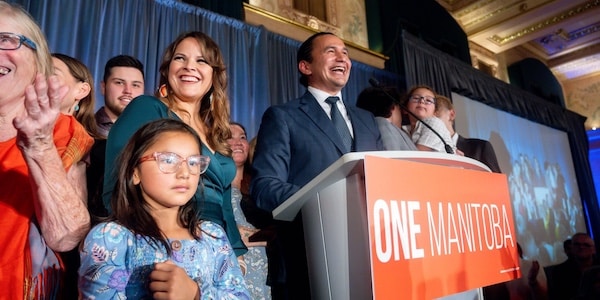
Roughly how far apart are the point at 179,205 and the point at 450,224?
2.11ft

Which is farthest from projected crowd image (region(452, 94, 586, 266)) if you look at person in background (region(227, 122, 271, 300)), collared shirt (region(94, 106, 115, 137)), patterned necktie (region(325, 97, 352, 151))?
collared shirt (region(94, 106, 115, 137))

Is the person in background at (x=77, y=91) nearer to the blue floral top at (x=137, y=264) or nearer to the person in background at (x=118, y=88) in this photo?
the person in background at (x=118, y=88)

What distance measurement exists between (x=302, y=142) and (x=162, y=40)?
265 cm

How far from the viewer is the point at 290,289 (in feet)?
3.73

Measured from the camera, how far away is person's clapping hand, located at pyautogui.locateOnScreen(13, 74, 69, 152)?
78 centimetres

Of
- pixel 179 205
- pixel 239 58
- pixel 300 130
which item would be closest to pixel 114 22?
pixel 239 58

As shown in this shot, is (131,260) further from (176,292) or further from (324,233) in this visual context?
(324,233)

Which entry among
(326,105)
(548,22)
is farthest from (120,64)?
(548,22)

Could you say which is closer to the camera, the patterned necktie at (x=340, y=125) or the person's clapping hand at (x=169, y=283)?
the person's clapping hand at (x=169, y=283)

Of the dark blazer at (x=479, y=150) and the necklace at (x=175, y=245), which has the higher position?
the dark blazer at (x=479, y=150)

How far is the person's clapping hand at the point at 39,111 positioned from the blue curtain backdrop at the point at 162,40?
2374 millimetres

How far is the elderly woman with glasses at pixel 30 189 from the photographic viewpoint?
0.89 m

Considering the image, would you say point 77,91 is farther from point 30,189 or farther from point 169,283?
point 169,283

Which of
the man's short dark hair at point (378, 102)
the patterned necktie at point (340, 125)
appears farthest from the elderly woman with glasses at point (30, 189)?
the man's short dark hair at point (378, 102)
